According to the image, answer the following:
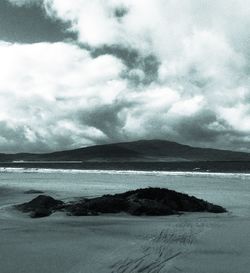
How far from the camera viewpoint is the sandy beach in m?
6.32

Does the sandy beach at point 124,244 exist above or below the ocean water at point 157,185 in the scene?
below

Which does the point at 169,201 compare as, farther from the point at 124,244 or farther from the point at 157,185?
the point at 157,185

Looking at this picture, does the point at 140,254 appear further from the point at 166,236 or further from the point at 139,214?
the point at 139,214

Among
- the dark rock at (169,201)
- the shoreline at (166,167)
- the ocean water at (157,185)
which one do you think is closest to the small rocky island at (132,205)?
the dark rock at (169,201)

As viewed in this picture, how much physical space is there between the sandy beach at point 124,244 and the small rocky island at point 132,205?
524mm

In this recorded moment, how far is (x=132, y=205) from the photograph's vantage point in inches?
510

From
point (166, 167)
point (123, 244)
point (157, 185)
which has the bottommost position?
point (123, 244)

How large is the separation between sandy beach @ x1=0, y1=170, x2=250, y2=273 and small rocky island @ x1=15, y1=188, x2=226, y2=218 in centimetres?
52

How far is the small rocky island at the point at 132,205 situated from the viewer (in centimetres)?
1259

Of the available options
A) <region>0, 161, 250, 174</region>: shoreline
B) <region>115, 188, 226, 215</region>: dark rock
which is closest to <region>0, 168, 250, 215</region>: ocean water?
<region>115, 188, 226, 215</region>: dark rock

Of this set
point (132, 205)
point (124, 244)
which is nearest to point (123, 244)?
point (124, 244)

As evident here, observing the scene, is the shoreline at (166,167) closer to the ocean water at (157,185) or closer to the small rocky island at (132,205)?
the ocean water at (157,185)

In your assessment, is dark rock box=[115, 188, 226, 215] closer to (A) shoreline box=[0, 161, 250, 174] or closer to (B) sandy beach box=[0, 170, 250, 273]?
(B) sandy beach box=[0, 170, 250, 273]

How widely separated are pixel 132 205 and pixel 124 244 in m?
4.87
